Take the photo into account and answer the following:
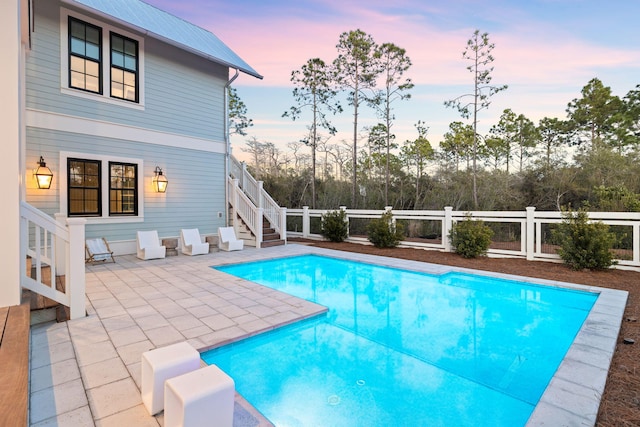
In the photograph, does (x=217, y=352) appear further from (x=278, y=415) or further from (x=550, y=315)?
(x=550, y=315)

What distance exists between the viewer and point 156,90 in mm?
8812

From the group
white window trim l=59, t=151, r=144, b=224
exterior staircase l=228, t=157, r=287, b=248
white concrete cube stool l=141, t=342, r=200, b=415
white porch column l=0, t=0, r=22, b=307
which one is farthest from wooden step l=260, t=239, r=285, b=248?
white concrete cube stool l=141, t=342, r=200, b=415

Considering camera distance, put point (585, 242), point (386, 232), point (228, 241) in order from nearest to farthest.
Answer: point (585, 242) → point (228, 241) → point (386, 232)

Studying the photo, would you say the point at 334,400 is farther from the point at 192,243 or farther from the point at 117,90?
the point at 117,90

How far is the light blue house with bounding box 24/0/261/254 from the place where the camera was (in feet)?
23.2

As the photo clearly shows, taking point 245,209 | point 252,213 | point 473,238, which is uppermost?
point 245,209

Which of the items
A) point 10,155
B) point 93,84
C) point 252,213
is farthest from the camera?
point 252,213

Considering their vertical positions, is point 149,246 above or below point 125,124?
below

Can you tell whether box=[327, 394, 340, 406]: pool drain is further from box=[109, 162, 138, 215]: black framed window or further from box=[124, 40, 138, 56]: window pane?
box=[124, 40, 138, 56]: window pane

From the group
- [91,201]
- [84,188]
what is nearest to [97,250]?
[91,201]

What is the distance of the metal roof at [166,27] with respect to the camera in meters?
7.55

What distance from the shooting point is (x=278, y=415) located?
2531 millimetres

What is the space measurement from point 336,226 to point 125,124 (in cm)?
708

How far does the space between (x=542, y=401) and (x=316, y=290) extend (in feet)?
13.6
